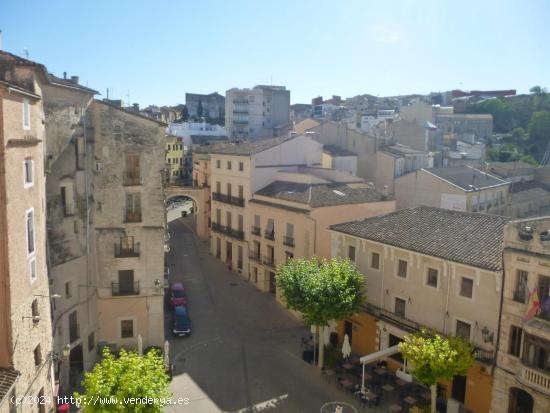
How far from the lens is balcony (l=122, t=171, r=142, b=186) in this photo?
103ft

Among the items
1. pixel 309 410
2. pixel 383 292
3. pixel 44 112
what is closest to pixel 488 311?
pixel 383 292

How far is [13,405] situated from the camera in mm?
18375

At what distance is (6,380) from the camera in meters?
18.2

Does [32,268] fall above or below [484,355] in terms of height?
above

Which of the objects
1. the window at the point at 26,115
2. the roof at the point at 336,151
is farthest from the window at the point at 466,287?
the roof at the point at 336,151

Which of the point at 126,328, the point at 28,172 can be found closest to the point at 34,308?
the point at 28,172

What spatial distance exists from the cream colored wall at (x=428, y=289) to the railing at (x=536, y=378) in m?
2.42

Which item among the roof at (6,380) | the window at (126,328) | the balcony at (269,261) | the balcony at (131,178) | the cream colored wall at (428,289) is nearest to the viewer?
the roof at (6,380)

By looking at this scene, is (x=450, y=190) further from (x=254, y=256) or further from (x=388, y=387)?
(x=388, y=387)

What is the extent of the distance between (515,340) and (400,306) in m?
7.39

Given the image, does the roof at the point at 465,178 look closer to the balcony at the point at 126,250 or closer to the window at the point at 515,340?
the window at the point at 515,340

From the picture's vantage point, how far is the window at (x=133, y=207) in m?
31.7

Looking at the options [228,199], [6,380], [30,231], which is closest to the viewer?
[6,380]

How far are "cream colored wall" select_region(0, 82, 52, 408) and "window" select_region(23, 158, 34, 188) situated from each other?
0.69ft
